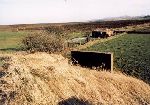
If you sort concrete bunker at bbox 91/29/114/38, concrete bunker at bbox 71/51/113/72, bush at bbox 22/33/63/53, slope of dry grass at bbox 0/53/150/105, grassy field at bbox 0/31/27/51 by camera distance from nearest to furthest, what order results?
slope of dry grass at bbox 0/53/150/105 < concrete bunker at bbox 71/51/113/72 < bush at bbox 22/33/63/53 < concrete bunker at bbox 91/29/114/38 < grassy field at bbox 0/31/27/51

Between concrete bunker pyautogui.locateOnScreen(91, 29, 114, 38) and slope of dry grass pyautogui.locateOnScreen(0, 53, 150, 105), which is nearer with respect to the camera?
slope of dry grass pyautogui.locateOnScreen(0, 53, 150, 105)

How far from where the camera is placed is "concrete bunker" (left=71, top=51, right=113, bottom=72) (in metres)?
14.8

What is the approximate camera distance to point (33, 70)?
9.61m

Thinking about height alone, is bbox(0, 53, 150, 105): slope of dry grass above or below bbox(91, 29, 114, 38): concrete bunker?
above

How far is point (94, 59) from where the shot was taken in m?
15.6

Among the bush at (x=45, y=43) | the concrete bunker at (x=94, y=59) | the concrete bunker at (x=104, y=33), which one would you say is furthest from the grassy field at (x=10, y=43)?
the concrete bunker at (x=94, y=59)

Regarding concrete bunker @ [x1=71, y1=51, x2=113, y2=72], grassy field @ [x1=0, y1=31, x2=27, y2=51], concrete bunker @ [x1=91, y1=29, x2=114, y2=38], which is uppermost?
concrete bunker @ [x1=71, y1=51, x2=113, y2=72]

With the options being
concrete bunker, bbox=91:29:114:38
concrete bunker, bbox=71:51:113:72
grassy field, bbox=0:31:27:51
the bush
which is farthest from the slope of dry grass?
grassy field, bbox=0:31:27:51

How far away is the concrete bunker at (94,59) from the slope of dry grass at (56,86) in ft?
7.57

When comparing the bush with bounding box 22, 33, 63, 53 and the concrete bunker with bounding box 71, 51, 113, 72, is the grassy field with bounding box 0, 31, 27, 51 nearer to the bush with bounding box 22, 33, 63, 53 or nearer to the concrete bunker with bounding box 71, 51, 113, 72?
the bush with bounding box 22, 33, 63, 53

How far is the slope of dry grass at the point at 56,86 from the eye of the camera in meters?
8.71

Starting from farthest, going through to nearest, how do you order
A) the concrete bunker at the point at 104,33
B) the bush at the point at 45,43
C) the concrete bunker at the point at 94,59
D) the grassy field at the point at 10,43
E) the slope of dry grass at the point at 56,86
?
the grassy field at the point at 10,43
the concrete bunker at the point at 104,33
the bush at the point at 45,43
the concrete bunker at the point at 94,59
the slope of dry grass at the point at 56,86

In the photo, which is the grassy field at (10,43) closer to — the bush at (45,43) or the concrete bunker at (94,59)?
the bush at (45,43)

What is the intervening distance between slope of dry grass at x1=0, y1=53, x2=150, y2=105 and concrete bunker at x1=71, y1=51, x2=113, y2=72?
2.31 metres
